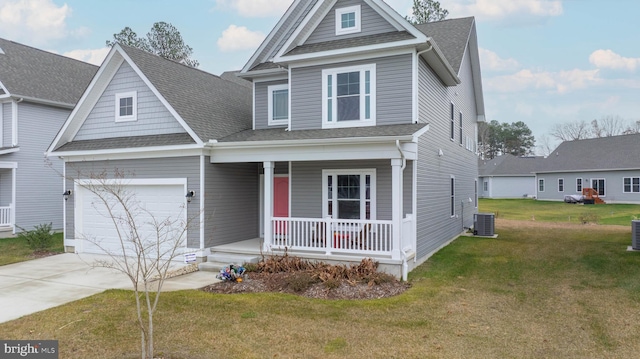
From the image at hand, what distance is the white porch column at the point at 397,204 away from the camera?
9.16 meters

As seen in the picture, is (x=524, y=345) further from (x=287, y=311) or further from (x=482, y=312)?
(x=287, y=311)

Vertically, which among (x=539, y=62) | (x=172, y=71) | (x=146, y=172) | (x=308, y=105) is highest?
(x=539, y=62)

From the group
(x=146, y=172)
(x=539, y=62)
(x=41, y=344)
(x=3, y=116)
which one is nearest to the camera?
(x=41, y=344)

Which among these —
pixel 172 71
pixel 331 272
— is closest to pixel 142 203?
pixel 172 71

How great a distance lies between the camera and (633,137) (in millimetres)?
35469

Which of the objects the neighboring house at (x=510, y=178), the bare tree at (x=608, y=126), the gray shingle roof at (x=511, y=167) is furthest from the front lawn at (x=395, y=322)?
the bare tree at (x=608, y=126)

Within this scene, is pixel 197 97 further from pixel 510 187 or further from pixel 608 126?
pixel 608 126

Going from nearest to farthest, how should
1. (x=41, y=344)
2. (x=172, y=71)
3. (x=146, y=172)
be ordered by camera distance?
(x=41, y=344) < (x=146, y=172) < (x=172, y=71)

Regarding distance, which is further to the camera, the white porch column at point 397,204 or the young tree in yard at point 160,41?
the young tree in yard at point 160,41

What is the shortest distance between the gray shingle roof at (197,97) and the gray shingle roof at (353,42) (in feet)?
9.75

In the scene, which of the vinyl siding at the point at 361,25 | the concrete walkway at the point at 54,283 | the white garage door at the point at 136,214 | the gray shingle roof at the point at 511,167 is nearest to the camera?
the concrete walkway at the point at 54,283

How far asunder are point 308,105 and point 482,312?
22.2 feet

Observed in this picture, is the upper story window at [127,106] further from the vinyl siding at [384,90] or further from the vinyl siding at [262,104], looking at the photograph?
the vinyl siding at [384,90]

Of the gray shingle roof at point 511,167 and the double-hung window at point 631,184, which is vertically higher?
the gray shingle roof at point 511,167
